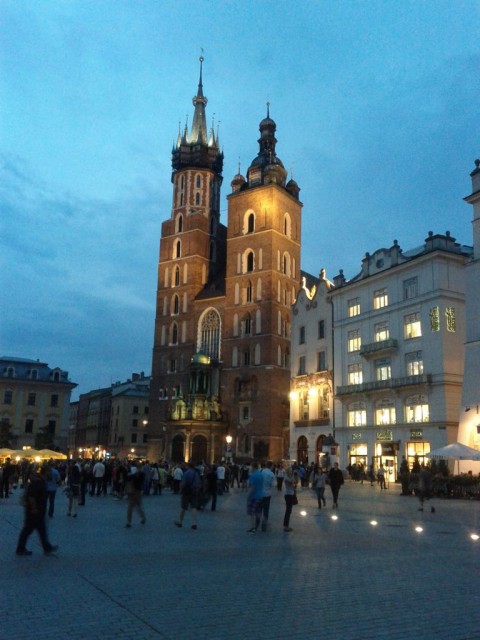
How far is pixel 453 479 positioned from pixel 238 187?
53.5 metres

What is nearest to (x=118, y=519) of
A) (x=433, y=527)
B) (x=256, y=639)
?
(x=433, y=527)

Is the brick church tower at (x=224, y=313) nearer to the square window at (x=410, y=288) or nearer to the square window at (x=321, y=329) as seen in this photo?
the square window at (x=321, y=329)

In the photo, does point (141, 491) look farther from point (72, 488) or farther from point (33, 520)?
point (33, 520)

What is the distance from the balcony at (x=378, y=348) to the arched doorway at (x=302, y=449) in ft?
34.4

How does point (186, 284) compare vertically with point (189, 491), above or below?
above

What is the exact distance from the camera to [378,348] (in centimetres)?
4431

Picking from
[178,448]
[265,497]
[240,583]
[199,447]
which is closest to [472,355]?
[265,497]

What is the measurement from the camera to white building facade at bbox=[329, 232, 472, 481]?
40281 millimetres

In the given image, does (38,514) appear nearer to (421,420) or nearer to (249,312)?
(421,420)

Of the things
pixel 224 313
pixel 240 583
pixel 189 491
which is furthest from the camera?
pixel 224 313

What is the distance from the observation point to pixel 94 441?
364 ft

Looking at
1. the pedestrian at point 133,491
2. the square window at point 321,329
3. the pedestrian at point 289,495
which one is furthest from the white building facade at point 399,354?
the pedestrian at point 133,491

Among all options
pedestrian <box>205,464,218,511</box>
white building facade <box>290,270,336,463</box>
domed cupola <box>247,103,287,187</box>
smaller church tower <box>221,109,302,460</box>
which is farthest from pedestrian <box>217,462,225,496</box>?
domed cupola <box>247,103,287,187</box>

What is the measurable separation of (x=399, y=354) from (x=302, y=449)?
14.0 m
